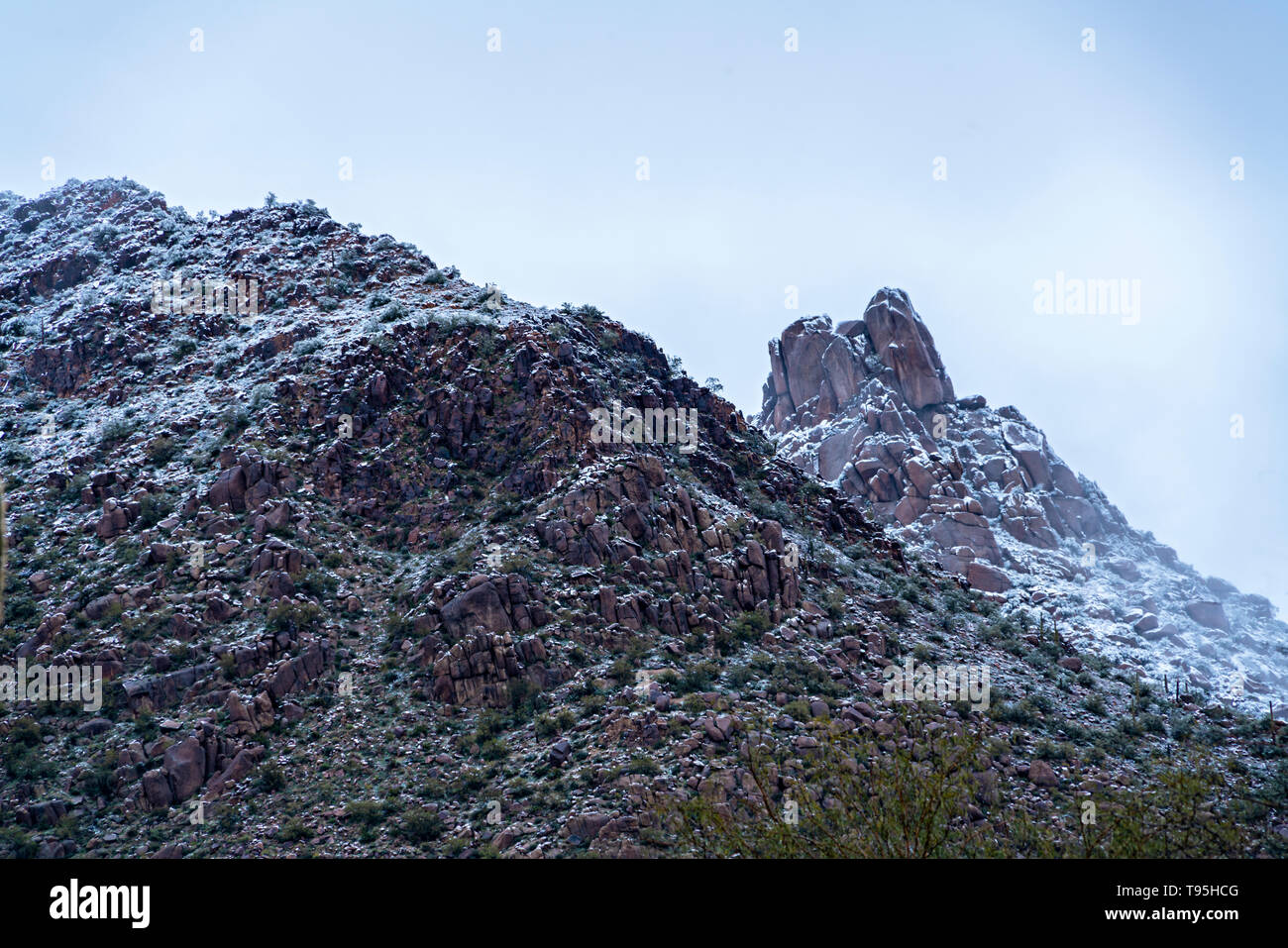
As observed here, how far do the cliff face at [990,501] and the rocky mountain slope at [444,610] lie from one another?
19.9m

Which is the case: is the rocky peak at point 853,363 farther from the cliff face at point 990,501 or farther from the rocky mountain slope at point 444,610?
the rocky mountain slope at point 444,610

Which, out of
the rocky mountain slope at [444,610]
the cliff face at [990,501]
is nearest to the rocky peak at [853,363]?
the cliff face at [990,501]

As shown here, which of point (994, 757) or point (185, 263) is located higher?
point (185, 263)

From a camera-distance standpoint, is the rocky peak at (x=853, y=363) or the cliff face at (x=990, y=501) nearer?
the cliff face at (x=990, y=501)

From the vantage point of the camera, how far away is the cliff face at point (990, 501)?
64.7 m

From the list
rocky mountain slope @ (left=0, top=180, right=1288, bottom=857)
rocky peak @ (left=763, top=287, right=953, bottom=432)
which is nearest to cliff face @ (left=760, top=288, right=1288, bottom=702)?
rocky peak @ (left=763, top=287, right=953, bottom=432)

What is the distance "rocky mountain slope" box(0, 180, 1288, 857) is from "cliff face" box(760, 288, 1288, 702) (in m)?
19.9

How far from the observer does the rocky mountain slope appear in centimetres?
2573
